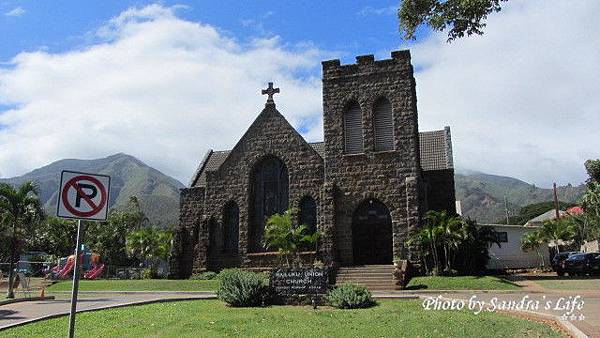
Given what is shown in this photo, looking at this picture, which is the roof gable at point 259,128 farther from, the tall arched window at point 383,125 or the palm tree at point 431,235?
the palm tree at point 431,235

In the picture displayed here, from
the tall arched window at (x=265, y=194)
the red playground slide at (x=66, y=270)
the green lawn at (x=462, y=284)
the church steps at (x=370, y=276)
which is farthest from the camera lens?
the red playground slide at (x=66, y=270)

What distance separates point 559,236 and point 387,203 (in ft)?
85.9

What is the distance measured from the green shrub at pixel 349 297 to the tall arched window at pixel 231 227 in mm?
16002

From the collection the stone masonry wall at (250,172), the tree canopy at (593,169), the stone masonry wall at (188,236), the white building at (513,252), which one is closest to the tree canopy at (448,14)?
the stone masonry wall at (250,172)

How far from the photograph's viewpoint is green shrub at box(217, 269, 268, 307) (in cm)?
1662

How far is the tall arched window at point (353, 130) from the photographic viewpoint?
29.3m

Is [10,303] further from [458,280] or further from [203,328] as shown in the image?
[458,280]

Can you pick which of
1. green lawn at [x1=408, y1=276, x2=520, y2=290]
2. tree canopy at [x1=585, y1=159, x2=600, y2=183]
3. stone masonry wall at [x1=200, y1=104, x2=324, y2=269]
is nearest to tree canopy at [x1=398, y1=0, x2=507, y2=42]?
green lawn at [x1=408, y1=276, x2=520, y2=290]

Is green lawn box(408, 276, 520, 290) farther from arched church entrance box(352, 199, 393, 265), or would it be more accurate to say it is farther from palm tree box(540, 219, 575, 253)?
palm tree box(540, 219, 575, 253)

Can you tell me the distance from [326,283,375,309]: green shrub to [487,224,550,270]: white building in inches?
1083

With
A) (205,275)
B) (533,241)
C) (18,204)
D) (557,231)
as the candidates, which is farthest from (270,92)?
(557,231)

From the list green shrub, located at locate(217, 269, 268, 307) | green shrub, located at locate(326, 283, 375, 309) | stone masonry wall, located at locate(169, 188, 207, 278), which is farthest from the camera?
stone masonry wall, located at locate(169, 188, 207, 278)

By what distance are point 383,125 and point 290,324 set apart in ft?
61.2

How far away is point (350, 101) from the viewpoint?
29.7 meters
